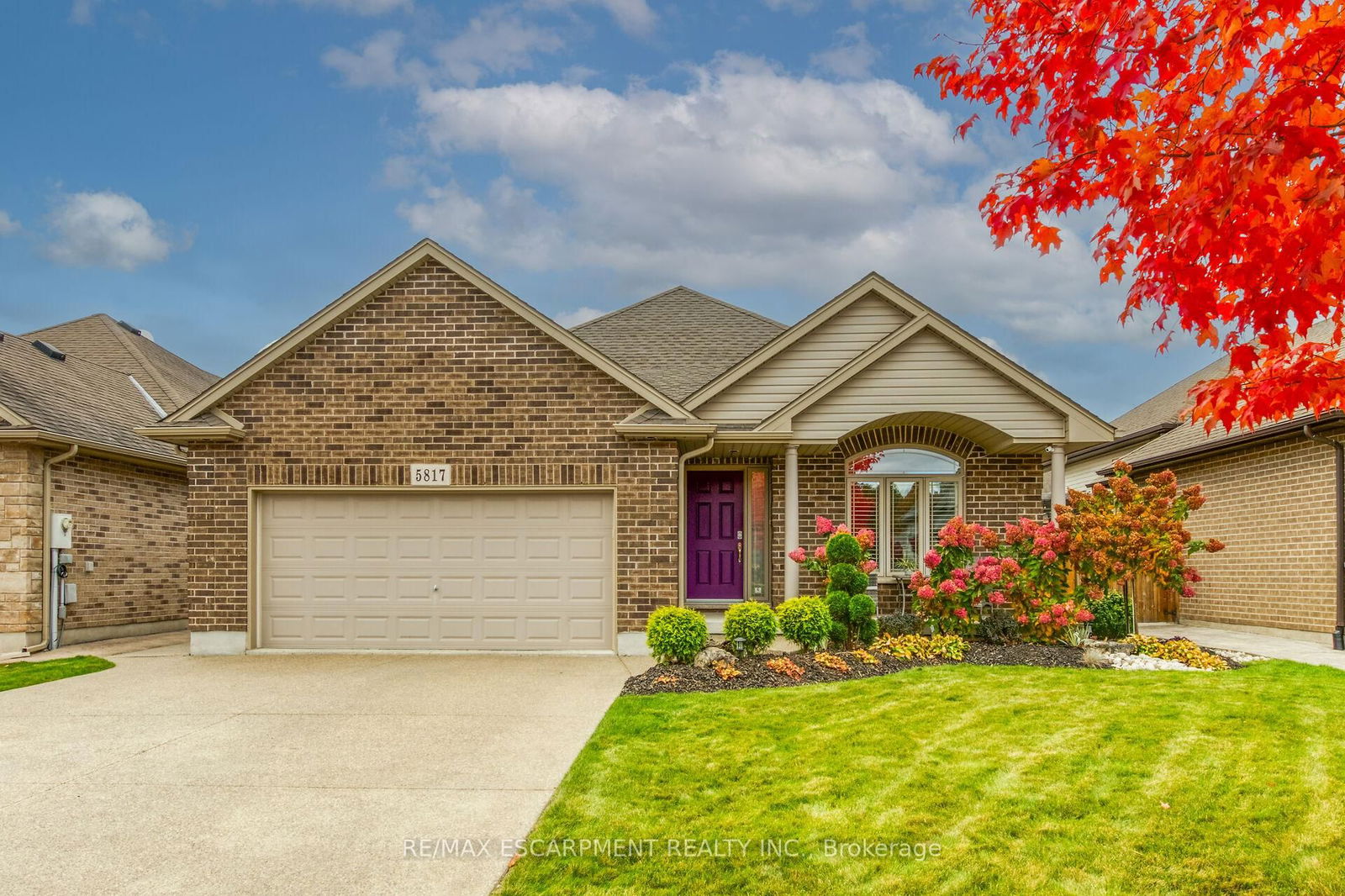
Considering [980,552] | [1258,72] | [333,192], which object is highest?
[333,192]

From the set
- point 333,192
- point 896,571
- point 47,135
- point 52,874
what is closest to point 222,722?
point 52,874

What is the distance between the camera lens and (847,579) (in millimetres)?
10953

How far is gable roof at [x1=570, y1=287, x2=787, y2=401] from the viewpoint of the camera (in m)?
15.6

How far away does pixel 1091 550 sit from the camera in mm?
11094

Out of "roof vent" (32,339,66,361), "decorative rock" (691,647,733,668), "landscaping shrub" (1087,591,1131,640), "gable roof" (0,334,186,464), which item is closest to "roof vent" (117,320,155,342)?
"gable roof" (0,334,186,464)

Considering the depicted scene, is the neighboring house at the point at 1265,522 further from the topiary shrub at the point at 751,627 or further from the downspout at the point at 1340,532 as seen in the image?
the topiary shrub at the point at 751,627

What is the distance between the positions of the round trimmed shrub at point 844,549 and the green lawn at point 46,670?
900cm

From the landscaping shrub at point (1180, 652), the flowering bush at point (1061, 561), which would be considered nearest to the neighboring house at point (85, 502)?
the flowering bush at point (1061, 561)

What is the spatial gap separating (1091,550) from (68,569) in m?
14.4

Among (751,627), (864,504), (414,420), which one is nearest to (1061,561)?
(864,504)

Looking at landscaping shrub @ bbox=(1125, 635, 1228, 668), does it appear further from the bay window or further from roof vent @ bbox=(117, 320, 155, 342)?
roof vent @ bbox=(117, 320, 155, 342)

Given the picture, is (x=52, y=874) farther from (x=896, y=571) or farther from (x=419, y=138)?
(x=419, y=138)

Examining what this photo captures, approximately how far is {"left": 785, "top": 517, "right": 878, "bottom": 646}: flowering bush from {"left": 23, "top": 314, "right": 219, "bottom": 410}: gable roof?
14.2 metres

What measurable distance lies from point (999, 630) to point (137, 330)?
70.1ft
